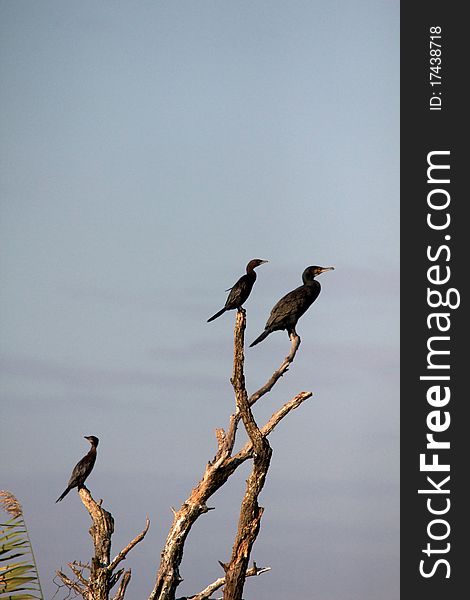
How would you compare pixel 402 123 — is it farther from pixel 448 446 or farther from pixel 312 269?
pixel 448 446

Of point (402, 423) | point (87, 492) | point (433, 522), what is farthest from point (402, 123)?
point (87, 492)

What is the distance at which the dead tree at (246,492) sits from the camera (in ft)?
31.4

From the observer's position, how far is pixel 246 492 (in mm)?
9688

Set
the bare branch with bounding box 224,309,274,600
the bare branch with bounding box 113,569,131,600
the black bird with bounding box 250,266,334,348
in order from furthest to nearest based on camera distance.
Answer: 1. the bare branch with bounding box 113,569,131,600
2. the black bird with bounding box 250,266,334,348
3. the bare branch with bounding box 224,309,274,600

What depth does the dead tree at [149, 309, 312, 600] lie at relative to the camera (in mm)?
9562

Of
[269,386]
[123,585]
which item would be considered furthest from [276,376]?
[123,585]

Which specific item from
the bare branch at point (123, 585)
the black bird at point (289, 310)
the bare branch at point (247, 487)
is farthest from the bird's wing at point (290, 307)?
the bare branch at point (123, 585)

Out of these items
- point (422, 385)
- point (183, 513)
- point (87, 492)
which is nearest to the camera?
point (422, 385)

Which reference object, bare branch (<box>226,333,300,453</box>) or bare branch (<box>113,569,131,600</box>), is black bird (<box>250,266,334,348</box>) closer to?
bare branch (<box>226,333,300,453</box>)

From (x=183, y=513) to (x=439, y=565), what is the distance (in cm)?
261

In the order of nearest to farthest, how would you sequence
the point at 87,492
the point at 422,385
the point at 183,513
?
the point at 422,385
the point at 183,513
the point at 87,492

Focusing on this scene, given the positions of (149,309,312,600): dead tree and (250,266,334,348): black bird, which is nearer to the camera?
(149,309,312,600): dead tree

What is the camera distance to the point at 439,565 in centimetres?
1005

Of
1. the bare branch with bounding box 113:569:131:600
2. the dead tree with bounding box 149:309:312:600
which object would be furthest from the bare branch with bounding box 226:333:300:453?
the bare branch with bounding box 113:569:131:600
